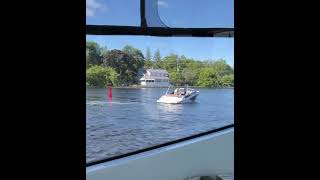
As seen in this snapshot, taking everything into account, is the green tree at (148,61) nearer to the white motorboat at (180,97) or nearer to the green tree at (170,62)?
the green tree at (170,62)

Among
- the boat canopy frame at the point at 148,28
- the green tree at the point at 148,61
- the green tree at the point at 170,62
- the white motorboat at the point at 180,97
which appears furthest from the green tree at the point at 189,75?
the boat canopy frame at the point at 148,28

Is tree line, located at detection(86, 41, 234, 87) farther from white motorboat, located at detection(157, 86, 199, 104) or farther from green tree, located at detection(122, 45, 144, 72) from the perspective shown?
white motorboat, located at detection(157, 86, 199, 104)

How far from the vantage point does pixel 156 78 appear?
14.6 feet

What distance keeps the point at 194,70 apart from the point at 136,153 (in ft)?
4.77

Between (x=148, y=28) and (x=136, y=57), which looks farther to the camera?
(x=136, y=57)

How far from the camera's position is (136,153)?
347 centimetres

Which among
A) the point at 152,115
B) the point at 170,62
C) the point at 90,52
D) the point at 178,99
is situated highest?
the point at 170,62

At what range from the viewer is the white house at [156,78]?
4.15m

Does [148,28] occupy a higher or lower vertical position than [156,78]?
higher

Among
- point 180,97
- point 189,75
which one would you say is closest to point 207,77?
point 189,75

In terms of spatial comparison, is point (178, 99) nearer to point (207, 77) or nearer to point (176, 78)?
point (176, 78)
